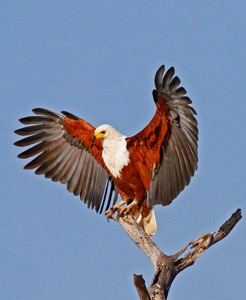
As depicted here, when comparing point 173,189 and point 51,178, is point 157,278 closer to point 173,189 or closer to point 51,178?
point 173,189

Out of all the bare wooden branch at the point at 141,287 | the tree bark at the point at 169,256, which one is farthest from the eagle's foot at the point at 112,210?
the bare wooden branch at the point at 141,287

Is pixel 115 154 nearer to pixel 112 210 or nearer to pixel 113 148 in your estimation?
pixel 113 148

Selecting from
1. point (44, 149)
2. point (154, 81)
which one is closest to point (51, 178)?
point (44, 149)

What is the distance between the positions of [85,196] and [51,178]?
1.70ft

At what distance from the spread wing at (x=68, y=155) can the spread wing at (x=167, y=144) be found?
1083 millimetres

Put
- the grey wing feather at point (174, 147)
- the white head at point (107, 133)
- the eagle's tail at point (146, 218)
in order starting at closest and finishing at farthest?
the grey wing feather at point (174, 147) → the eagle's tail at point (146, 218) → the white head at point (107, 133)

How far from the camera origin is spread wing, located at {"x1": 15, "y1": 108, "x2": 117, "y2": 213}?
474 inches

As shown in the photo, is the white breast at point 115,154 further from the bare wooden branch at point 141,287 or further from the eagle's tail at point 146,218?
the bare wooden branch at point 141,287

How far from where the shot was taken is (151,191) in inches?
431

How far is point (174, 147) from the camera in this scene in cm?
1080

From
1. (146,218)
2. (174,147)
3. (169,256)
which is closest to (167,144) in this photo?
(174,147)

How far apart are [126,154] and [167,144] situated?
57 centimetres

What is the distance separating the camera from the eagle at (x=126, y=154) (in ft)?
34.7

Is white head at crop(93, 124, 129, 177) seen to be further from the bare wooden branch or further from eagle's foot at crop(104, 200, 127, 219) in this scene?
the bare wooden branch
